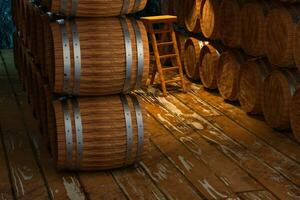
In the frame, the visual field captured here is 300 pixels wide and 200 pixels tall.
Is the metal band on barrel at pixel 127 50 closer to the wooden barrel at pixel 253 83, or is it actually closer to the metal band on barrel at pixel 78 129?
the metal band on barrel at pixel 78 129

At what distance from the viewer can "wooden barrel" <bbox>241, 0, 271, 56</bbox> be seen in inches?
244

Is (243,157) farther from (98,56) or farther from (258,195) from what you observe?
(98,56)

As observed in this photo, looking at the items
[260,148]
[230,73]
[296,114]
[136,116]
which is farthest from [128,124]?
[230,73]

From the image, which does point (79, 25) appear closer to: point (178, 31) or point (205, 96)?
point (205, 96)

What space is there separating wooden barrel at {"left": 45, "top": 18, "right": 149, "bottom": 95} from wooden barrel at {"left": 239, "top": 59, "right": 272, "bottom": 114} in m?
1.88

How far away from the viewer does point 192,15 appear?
8.17 m

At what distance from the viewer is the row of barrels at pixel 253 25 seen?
566 centimetres

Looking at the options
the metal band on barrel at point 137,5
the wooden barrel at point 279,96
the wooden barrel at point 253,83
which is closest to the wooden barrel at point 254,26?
the wooden barrel at point 253,83

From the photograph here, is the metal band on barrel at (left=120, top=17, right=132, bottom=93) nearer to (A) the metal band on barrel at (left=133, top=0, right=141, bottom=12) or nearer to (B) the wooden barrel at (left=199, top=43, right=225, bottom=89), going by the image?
(A) the metal band on barrel at (left=133, top=0, right=141, bottom=12)

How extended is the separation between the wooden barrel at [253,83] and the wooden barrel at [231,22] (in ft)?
1.24

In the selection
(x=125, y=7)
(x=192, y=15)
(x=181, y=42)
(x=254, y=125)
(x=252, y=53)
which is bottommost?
(x=254, y=125)

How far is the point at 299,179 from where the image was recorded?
485cm

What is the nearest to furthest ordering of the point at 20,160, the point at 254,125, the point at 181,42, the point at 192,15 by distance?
the point at 20,160 < the point at 254,125 < the point at 192,15 < the point at 181,42

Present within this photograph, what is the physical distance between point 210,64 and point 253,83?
120 centimetres
